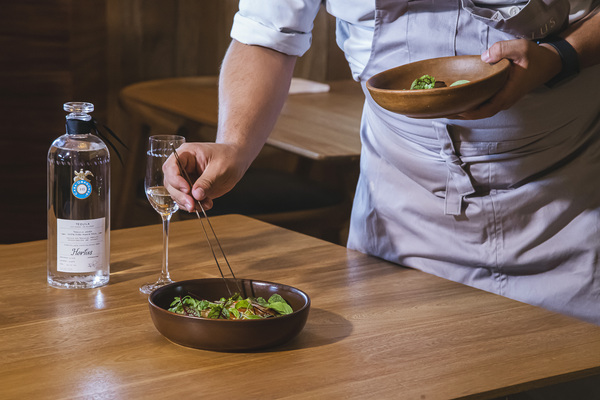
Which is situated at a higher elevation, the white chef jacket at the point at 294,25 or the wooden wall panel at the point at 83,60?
the white chef jacket at the point at 294,25

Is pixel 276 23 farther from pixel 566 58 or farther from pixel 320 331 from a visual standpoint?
pixel 320 331

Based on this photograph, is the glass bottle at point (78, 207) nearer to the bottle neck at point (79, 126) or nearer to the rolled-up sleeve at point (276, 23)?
the bottle neck at point (79, 126)

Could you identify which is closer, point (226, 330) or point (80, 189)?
point (226, 330)

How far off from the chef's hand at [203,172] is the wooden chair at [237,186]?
1.09m

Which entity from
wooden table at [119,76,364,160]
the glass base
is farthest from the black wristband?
wooden table at [119,76,364,160]

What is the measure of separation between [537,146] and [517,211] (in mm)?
117

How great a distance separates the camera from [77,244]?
3.85ft

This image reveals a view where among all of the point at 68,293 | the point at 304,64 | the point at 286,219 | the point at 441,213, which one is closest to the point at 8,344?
the point at 68,293

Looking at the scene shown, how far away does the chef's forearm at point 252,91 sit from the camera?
143 cm

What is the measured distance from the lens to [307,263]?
1335mm

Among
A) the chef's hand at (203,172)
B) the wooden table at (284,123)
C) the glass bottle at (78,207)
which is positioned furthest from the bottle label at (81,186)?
the wooden table at (284,123)

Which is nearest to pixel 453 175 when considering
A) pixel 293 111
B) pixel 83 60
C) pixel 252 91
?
pixel 252 91

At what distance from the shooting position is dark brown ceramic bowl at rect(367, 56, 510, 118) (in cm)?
111

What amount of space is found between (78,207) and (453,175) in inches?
24.6
